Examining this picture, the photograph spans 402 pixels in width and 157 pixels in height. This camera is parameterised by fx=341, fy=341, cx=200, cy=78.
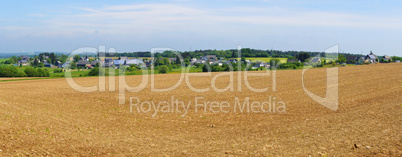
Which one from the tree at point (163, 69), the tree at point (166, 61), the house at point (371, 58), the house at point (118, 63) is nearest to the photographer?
the tree at point (163, 69)

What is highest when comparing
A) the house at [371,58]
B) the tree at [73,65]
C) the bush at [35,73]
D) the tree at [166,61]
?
the house at [371,58]

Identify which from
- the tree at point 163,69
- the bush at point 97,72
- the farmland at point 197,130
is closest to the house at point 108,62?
the bush at point 97,72

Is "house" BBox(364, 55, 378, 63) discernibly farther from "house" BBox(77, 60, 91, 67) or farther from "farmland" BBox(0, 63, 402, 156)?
"farmland" BBox(0, 63, 402, 156)

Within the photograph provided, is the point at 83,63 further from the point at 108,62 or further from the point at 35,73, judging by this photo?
the point at 108,62

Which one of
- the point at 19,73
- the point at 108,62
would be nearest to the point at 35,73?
the point at 19,73

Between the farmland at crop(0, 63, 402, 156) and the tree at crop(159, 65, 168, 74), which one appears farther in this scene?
the tree at crop(159, 65, 168, 74)

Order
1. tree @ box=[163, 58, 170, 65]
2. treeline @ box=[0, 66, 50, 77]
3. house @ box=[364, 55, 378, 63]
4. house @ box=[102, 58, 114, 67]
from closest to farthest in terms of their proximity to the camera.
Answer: treeline @ box=[0, 66, 50, 77] → house @ box=[102, 58, 114, 67] → tree @ box=[163, 58, 170, 65] → house @ box=[364, 55, 378, 63]

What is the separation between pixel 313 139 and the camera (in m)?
12.3

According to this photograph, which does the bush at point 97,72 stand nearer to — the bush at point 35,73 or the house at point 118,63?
the house at point 118,63

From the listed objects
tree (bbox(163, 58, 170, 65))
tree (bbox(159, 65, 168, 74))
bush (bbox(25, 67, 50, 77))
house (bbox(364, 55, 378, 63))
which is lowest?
bush (bbox(25, 67, 50, 77))

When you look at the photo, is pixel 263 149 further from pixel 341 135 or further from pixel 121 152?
pixel 121 152

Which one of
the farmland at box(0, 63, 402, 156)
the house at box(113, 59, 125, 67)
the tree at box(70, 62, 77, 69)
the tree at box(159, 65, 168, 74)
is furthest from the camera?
the tree at box(70, 62, 77, 69)

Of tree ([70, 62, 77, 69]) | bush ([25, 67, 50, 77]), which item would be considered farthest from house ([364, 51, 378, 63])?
bush ([25, 67, 50, 77])

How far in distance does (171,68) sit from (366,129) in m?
47.9
